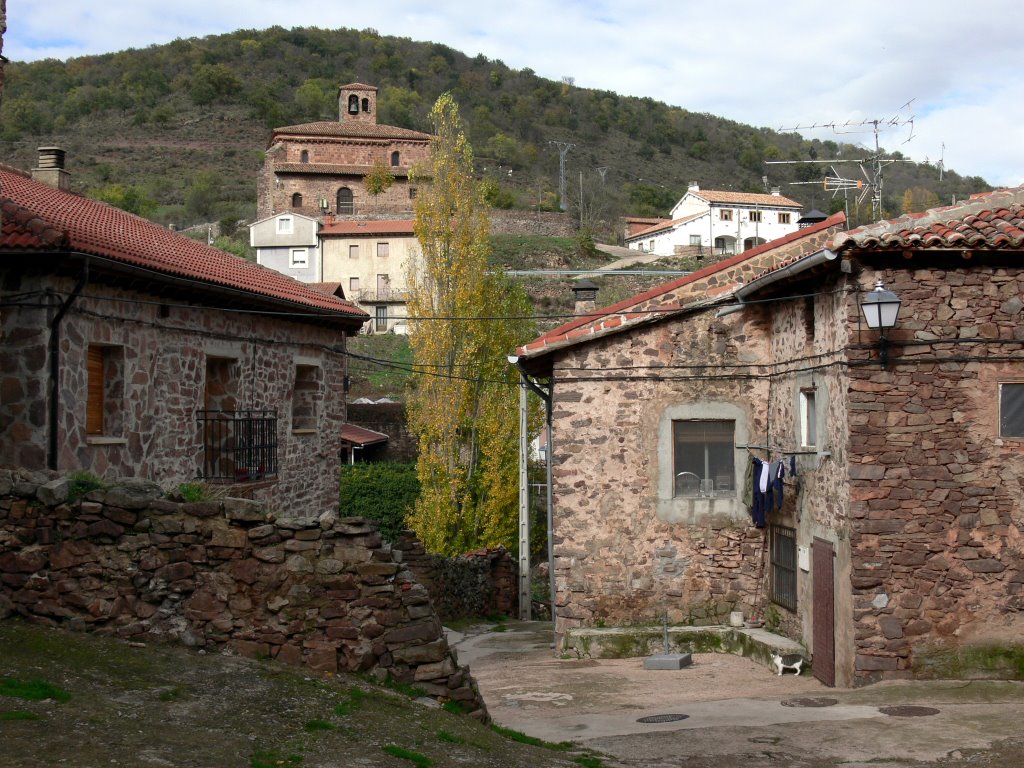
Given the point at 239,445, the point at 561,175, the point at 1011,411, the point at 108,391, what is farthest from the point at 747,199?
the point at 108,391

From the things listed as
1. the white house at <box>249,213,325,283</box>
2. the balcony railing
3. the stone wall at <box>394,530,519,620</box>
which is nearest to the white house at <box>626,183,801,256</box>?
the white house at <box>249,213,325,283</box>

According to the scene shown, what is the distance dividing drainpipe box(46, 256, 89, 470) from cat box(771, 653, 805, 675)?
8.23 meters

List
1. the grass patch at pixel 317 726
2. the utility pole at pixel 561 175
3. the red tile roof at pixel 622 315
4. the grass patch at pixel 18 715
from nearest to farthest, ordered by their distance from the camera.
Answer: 1. the grass patch at pixel 18 715
2. the grass patch at pixel 317 726
3. the red tile roof at pixel 622 315
4. the utility pole at pixel 561 175

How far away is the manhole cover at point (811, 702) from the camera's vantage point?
1119 centimetres

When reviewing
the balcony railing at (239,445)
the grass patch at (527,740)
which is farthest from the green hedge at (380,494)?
the grass patch at (527,740)

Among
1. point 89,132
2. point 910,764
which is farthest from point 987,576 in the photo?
point 89,132

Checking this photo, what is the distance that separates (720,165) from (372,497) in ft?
316

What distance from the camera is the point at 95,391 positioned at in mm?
12539

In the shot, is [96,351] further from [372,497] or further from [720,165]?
[720,165]

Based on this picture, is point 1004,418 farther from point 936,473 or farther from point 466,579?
point 466,579

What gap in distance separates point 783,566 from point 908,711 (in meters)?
3.87

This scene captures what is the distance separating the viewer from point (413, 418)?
28359mm

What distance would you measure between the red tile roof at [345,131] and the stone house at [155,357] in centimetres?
6154

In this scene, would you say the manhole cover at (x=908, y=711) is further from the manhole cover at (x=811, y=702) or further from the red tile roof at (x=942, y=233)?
the red tile roof at (x=942, y=233)
